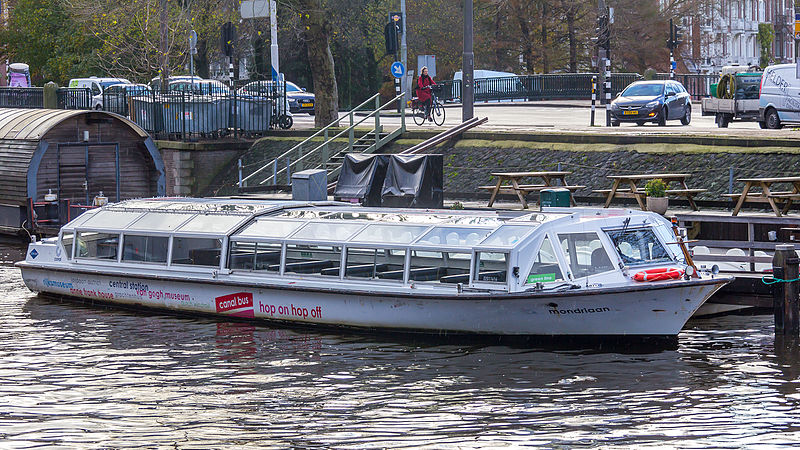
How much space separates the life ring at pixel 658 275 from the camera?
17.3 m

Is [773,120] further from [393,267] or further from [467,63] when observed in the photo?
[393,267]

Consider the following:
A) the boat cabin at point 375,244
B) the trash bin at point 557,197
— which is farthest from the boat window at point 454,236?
the trash bin at point 557,197

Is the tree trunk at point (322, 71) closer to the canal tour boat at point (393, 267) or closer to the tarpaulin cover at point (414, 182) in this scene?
the tarpaulin cover at point (414, 182)

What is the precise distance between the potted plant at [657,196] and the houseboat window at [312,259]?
7686mm

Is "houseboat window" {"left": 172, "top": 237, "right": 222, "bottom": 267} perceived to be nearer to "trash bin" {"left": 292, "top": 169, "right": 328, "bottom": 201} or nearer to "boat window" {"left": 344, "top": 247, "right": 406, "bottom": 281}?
"boat window" {"left": 344, "top": 247, "right": 406, "bottom": 281}

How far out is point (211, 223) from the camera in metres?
21.3

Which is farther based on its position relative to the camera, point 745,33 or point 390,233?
point 745,33

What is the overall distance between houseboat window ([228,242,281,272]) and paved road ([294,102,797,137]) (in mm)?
14494

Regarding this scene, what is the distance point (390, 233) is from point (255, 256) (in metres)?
2.61

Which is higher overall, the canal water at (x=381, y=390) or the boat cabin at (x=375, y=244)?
the boat cabin at (x=375, y=244)

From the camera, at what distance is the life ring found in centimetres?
1731

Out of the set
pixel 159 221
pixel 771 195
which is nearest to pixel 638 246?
pixel 771 195

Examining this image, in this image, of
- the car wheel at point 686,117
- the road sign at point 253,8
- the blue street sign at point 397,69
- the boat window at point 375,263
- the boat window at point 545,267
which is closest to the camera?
the boat window at point 545,267

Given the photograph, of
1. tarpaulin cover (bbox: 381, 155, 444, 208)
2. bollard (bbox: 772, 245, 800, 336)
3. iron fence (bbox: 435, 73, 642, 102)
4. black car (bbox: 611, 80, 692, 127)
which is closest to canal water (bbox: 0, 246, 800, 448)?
bollard (bbox: 772, 245, 800, 336)
